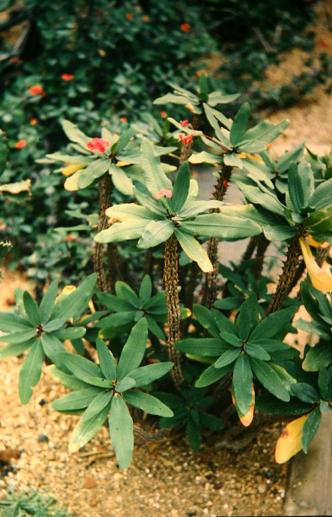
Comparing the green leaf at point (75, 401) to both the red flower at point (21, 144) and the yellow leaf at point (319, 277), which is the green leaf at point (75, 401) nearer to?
the yellow leaf at point (319, 277)

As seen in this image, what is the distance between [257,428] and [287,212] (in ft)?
3.33

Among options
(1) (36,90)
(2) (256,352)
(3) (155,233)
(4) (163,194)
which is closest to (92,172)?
(4) (163,194)

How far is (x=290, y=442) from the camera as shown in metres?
1.84

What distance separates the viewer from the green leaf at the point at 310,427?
1.76 metres

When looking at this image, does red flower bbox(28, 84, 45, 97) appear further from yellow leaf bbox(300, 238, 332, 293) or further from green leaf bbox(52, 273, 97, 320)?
yellow leaf bbox(300, 238, 332, 293)

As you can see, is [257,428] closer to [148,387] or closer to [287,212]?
[148,387]

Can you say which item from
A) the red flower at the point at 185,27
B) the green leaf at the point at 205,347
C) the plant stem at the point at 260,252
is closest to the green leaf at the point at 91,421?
the green leaf at the point at 205,347

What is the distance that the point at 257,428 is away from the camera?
2223 mm

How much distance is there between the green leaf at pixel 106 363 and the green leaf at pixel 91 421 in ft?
0.20

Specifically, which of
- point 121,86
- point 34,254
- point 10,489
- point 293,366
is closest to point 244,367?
point 293,366

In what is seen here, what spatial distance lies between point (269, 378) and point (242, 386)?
0.29ft

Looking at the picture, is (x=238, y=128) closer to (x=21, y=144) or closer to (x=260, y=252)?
(x=260, y=252)

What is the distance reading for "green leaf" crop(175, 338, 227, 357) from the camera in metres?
1.80

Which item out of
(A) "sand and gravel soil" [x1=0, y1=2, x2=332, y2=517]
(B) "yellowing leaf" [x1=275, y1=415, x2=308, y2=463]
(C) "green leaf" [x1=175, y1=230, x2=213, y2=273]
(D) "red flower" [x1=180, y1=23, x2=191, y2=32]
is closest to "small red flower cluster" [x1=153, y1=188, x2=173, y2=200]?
(C) "green leaf" [x1=175, y1=230, x2=213, y2=273]
